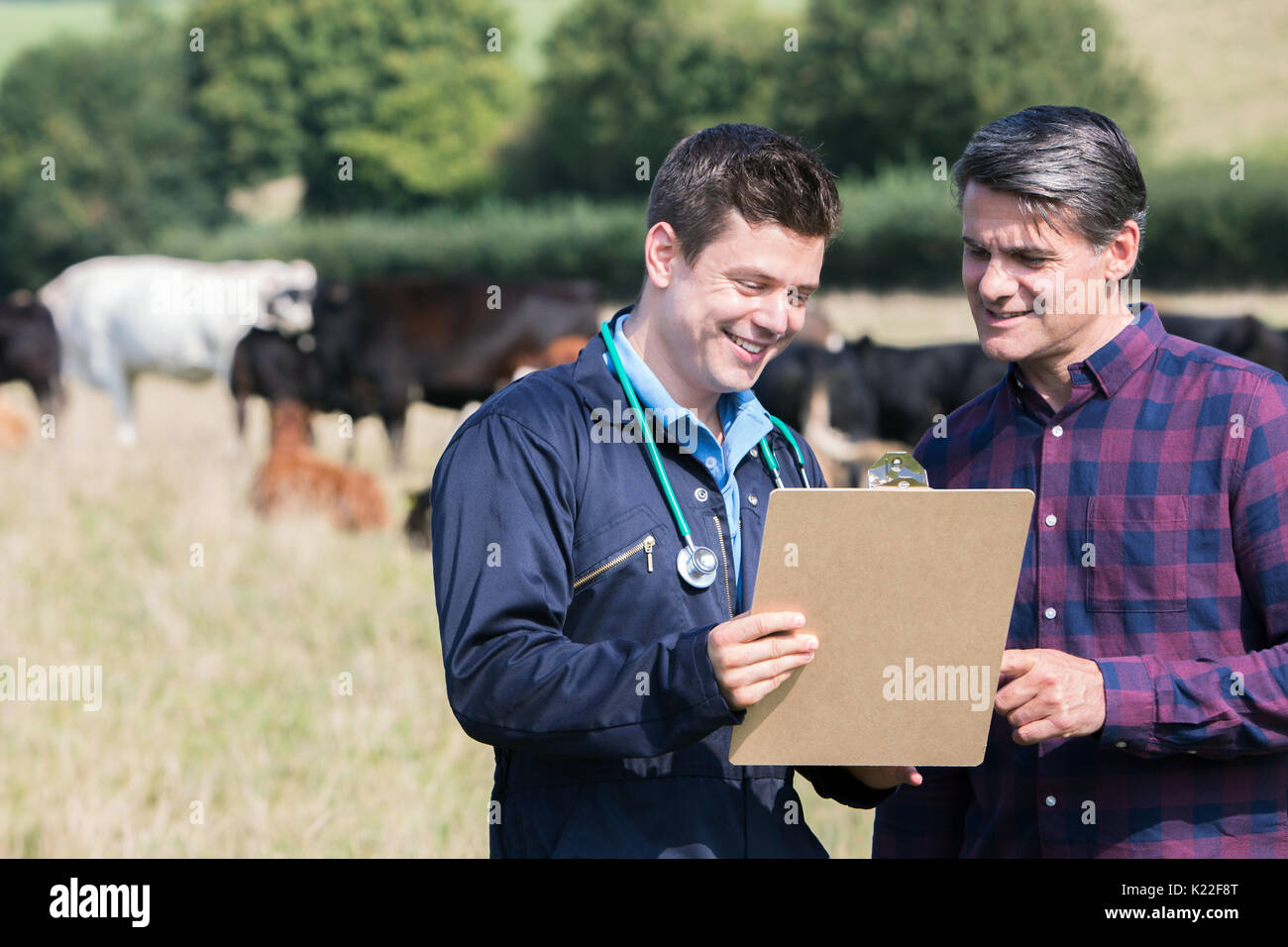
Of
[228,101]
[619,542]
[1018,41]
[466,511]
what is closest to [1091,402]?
[619,542]

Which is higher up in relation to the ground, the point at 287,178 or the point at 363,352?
the point at 287,178

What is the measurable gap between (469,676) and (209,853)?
2832mm

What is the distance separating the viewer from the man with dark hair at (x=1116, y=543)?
7.52ft

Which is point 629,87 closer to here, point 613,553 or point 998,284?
point 998,284

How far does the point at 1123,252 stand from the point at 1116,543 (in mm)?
535

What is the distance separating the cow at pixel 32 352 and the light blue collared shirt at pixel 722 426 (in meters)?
14.2

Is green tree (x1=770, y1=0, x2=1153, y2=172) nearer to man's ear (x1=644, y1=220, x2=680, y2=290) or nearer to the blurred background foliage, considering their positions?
the blurred background foliage

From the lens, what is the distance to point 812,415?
432 inches

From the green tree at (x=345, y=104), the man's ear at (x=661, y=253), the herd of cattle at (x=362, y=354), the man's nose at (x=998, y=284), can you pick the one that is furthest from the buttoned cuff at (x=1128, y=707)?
the green tree at (x=345, y=104)

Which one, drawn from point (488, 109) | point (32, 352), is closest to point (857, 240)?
point (32, 352)

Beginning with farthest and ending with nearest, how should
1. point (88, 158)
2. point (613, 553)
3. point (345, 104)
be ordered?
point (345, 104)
point (88, 158)
point (613, 553)

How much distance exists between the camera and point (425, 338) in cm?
1358
